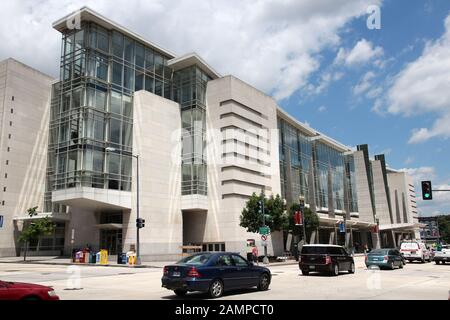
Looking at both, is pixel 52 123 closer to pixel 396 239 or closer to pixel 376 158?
pixel 376 158

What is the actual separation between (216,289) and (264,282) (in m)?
2.86

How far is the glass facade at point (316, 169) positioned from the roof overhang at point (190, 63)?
55.9 ft

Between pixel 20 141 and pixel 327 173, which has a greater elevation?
pixel 327 173

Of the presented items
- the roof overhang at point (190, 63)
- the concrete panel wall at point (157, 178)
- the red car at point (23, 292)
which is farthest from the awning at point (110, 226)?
the red car at point (23, 292)

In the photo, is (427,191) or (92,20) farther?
(92,20)

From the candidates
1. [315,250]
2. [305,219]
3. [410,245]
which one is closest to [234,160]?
[305,219]

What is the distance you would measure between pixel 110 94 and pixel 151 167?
9270 mm

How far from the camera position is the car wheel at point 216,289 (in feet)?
43.9

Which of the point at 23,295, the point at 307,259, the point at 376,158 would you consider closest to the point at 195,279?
the point at 23,295

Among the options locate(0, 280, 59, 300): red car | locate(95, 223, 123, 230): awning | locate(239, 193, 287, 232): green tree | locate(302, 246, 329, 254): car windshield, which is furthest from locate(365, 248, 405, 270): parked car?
locate(95, 223, 123, 230): awning

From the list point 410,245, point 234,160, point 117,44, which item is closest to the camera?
point 410,245

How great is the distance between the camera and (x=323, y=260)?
22609mm

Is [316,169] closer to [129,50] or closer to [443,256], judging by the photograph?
[129,50]

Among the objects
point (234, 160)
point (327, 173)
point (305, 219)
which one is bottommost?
point (305, 219)
